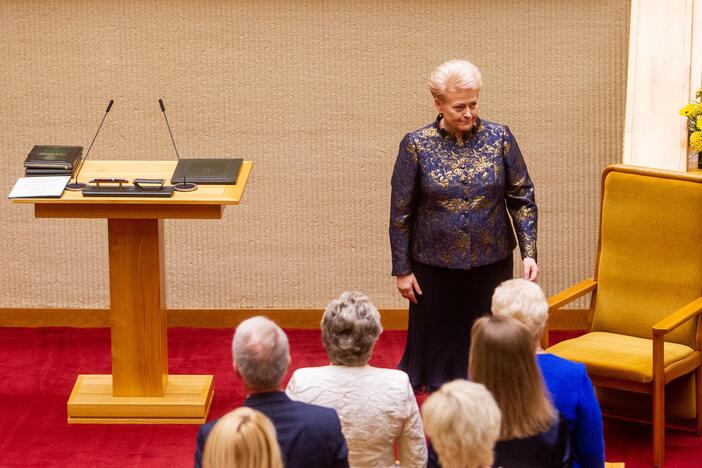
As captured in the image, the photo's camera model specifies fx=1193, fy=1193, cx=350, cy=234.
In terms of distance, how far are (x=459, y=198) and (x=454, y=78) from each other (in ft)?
1.51

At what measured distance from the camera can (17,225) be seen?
6.50 m

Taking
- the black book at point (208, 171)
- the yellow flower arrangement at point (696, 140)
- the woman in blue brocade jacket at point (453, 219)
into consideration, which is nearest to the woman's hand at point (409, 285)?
the woman in blue brocade jacket at point (453, 219)

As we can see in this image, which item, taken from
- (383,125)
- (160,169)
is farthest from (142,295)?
(383,125)

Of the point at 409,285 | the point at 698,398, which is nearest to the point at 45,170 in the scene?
the point at 409,285

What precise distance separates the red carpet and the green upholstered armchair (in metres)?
0.35

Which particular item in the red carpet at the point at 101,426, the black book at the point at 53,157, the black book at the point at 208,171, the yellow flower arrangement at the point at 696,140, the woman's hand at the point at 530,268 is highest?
the yellow flower arrangement at the point at 696,140

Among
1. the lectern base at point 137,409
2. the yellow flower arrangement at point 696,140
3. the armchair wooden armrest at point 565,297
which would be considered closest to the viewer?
the armchair wooden armrest at point 565,297

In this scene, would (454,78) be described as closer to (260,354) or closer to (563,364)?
(563,364)

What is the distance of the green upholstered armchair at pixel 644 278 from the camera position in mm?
4848

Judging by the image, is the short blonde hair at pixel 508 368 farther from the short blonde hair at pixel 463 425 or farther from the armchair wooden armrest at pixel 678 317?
the armchair wooden armrest at pixel 678 317

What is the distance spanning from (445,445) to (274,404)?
566 mm

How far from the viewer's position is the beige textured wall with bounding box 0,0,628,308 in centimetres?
623

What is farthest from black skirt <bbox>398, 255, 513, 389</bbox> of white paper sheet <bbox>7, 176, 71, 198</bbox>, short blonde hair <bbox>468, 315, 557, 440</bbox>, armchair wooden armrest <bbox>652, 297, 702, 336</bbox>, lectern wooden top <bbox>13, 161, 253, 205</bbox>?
short blonde hair <bbox>468, 315, 557, 440</bbox>

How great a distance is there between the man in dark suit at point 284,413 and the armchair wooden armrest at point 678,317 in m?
2.05
